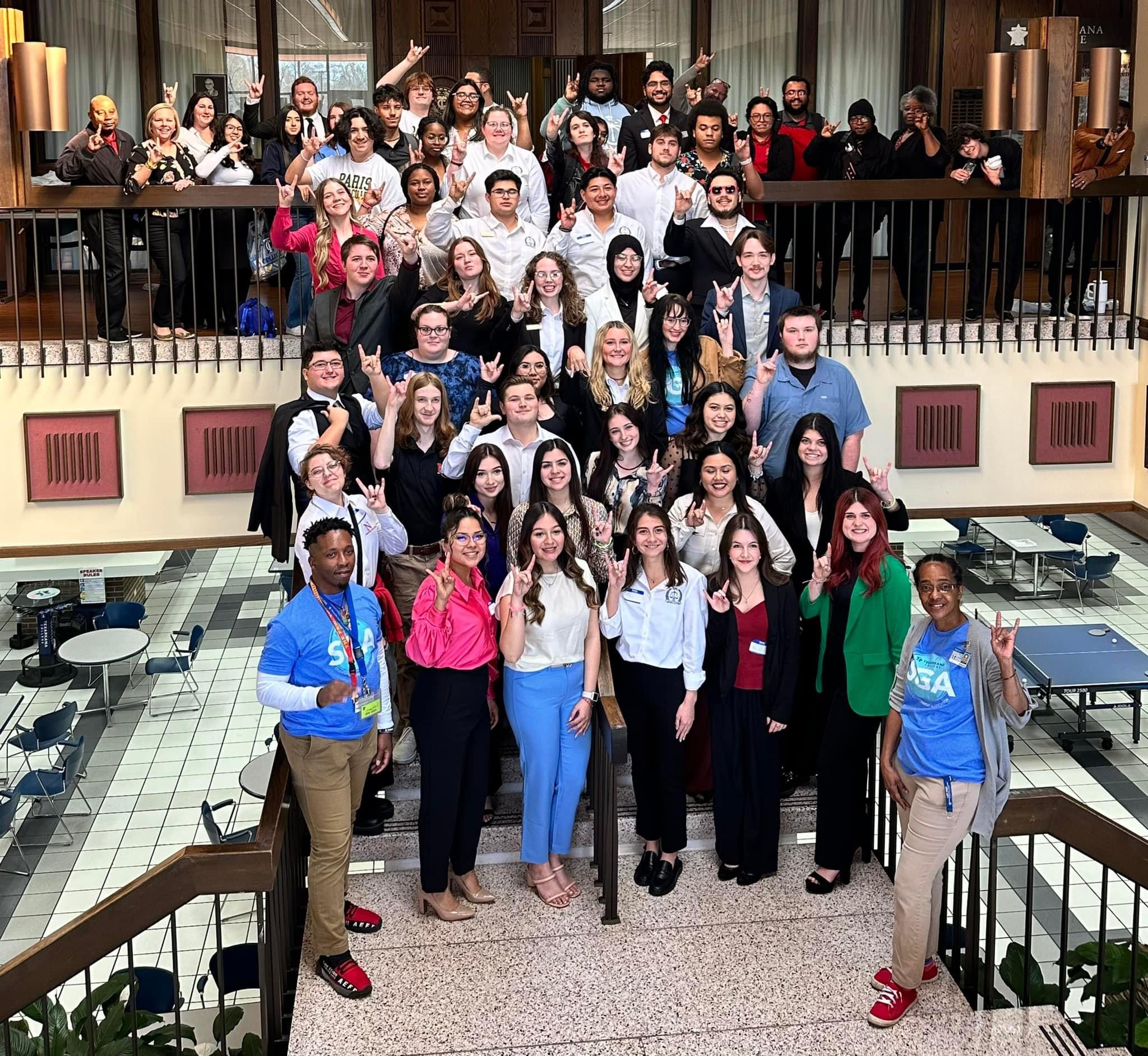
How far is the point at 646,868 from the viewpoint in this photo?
5680mm

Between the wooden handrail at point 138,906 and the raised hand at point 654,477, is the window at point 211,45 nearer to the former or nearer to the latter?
the raised hand at point 654,477

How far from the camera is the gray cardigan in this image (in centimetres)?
470

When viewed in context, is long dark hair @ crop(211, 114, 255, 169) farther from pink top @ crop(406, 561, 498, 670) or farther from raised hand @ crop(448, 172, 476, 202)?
pink top @ crop(406, 561, 498, 670)

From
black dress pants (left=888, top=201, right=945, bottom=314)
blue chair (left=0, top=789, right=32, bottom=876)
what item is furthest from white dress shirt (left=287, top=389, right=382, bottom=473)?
blue chair (left=0, top=789, right=32, bottom=876)

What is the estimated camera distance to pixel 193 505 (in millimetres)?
8867

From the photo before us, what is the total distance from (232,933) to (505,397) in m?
5.87

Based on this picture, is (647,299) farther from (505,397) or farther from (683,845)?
(683,845)

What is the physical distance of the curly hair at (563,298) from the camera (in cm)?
679

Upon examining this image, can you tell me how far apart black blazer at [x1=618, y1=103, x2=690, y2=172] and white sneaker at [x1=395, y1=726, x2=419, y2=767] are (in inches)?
149

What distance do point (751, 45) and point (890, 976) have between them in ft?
35.7

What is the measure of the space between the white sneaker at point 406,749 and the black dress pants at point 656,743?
1066 mm

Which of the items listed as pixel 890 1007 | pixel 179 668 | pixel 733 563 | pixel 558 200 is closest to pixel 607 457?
pixel 733 563

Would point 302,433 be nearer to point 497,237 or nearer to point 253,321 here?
point 497,237

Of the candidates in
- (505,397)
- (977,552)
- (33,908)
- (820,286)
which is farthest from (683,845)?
(977,552)
